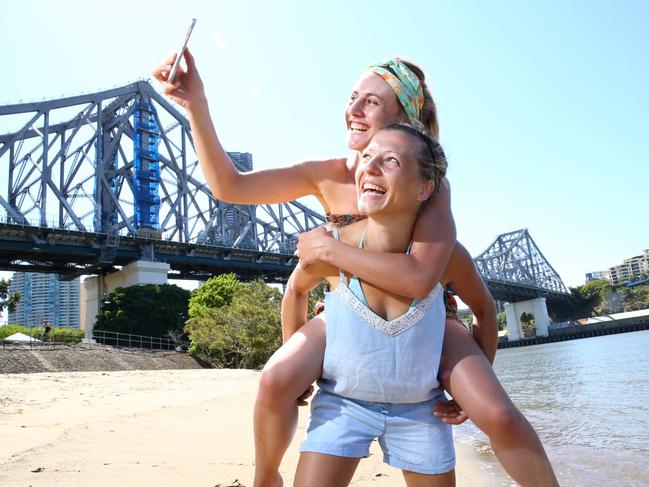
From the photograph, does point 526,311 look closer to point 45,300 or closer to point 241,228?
point 241,228

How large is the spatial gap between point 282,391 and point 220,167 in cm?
73

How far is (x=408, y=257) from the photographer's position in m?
1.55

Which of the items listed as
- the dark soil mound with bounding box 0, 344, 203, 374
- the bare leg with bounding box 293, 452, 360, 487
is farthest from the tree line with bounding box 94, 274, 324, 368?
the bare leg with bounding box 293, 452, 360, 487

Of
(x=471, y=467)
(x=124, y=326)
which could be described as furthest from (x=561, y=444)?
(x=124, y=326)

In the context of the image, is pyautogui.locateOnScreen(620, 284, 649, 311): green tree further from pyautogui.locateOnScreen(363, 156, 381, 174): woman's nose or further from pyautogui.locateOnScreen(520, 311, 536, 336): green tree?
pyautogui.locateOnScreen(363, 156, 381, 174): woman's nose

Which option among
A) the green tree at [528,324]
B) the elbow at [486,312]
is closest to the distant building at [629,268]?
the green tree at [528,324]

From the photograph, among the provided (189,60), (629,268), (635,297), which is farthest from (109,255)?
(629,268)

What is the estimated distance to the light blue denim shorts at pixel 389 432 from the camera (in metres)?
1.63

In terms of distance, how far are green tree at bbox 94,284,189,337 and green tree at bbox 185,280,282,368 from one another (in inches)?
421

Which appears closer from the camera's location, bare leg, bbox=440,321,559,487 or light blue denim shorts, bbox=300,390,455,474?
bare leg, bbox=440,321,559,487

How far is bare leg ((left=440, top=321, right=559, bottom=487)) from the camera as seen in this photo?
1.53 metres

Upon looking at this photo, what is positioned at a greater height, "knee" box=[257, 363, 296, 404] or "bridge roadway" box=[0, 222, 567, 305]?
"bridge roadway" box=[0, 222, 567, 305]

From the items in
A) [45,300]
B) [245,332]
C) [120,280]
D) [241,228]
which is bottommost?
[245,332]

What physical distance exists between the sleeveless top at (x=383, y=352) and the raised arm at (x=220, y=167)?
500 millimetres
